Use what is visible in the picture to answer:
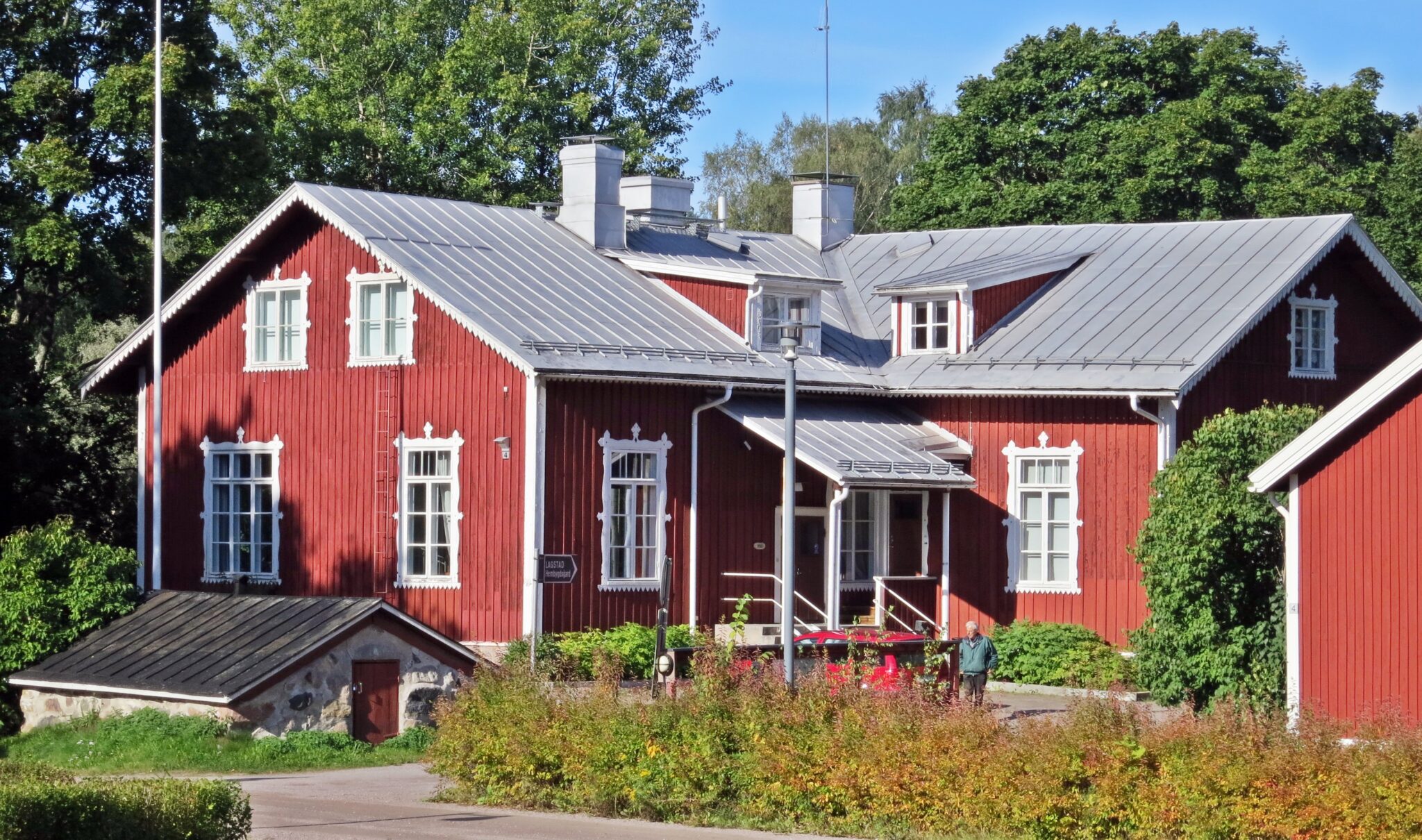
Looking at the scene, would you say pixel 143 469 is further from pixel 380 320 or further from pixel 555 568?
pixel 555 568

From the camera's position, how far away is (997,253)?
37.0 m

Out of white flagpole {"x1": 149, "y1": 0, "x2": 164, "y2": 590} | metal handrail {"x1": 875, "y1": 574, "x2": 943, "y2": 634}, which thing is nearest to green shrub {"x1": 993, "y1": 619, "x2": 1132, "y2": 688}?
metal handrail {"x1": 875, "y1": 574, "x2": 943, "y2": 634}

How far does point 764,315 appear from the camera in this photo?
32531 mm

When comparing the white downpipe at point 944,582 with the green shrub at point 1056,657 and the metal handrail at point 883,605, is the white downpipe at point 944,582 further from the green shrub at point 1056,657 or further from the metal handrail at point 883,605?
the green shrub at point 1056,657

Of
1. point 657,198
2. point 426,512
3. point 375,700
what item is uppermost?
point 657,198

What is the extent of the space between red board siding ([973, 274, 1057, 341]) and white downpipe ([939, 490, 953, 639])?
2909 millimetres

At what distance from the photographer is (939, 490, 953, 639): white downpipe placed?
1261 inches

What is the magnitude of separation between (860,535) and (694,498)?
3528 mm

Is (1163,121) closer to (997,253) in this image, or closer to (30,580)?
(997,253)

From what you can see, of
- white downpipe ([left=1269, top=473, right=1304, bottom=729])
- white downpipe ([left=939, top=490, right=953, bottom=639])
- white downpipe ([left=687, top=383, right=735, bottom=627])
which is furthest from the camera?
white downpipe ([left=939, top=490, right=953, bottom=639])

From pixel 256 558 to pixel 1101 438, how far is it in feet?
42.3

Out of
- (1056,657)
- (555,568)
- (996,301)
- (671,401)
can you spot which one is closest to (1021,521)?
(1056,657)

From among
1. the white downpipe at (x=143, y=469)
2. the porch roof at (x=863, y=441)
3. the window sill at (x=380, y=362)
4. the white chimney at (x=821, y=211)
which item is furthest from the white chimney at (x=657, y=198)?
the white downpipe at (x=143, y=469)

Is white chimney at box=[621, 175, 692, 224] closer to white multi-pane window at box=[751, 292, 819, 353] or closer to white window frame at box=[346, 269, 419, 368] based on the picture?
white multi-pane window at box=[751, 292, 819, 353]
